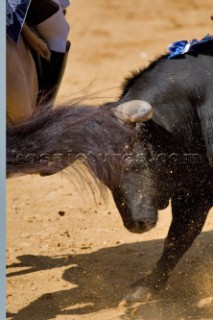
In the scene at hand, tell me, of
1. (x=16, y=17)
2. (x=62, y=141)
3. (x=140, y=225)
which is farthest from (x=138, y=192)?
(x=16, y=17)

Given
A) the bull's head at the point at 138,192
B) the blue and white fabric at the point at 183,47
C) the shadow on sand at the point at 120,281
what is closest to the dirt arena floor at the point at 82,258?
the shadow on sand at the point at 120,281

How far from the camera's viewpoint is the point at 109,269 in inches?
224

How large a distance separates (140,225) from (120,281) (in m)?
0.81

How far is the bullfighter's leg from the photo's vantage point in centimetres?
518

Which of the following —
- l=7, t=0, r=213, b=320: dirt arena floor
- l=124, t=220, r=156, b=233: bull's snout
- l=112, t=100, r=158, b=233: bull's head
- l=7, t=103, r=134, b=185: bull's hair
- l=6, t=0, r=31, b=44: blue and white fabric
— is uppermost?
l=6, t=0, r=31, b=44: blue and white fabric

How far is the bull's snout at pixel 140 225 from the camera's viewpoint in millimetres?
4746

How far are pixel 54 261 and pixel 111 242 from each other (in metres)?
0.48

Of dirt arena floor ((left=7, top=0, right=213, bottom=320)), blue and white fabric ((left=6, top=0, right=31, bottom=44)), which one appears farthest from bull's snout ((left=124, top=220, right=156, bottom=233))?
blue and white fabric ((left=6, top=0, right=31, bottom=44))

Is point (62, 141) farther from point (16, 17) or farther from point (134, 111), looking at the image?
point (16, 17)

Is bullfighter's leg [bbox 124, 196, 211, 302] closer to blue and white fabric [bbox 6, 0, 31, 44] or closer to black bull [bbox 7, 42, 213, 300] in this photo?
black bull [bbox 7, 42, 213, 300]

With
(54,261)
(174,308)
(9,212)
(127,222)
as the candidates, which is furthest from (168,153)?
(9,212)

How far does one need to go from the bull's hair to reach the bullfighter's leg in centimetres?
112

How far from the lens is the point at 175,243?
5.26 metres

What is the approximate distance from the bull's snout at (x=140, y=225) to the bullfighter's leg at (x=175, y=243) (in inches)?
16.9
